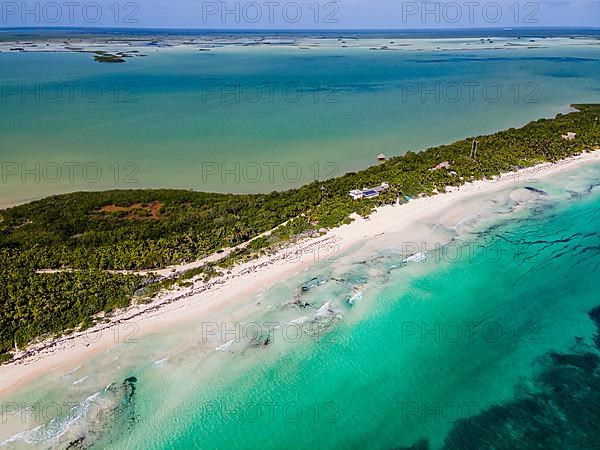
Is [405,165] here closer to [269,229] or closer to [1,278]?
[269,229]

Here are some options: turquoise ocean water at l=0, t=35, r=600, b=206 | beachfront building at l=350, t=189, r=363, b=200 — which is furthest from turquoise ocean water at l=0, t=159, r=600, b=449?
turquoise ocean water at l=0, t=35, r=600, b=206

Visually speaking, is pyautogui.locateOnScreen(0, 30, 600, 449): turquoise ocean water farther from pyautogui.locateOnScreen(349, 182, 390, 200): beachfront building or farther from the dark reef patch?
pyautogui.locateOnScreen(349, 182, 390, 200): beachfront building

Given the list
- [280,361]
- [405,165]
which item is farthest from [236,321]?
[405,165]

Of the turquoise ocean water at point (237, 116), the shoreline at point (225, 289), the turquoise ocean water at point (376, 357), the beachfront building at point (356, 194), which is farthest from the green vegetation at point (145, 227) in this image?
the turquoise ocean water at point (237, 116)

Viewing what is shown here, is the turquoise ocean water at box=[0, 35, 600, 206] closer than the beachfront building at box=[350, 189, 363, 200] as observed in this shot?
No

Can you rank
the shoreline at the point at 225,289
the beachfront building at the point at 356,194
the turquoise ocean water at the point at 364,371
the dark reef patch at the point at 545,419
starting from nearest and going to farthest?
the dark reef patch at the point at 545,419, the turquoise ocean water at the point at 364,371, the shoreline at the point at 225,289, the beachfront building at the point at 356,194

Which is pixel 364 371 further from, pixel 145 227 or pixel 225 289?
pixel 145 227

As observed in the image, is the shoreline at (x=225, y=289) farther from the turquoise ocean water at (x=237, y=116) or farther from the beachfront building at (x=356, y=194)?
the turquoise ocean water at (x=237, y=116)
